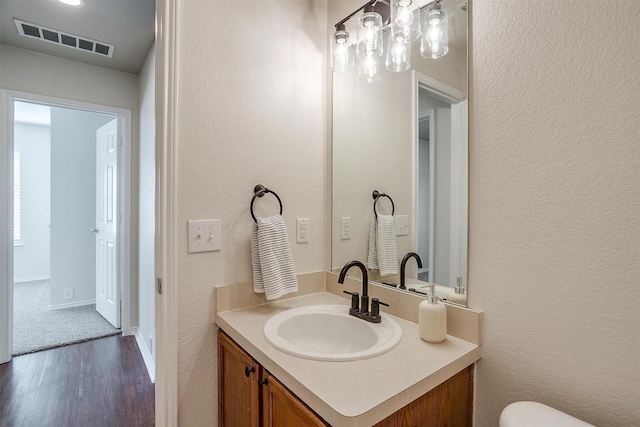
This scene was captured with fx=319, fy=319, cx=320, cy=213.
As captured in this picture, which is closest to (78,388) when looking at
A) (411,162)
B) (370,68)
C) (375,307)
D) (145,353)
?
(145,353)

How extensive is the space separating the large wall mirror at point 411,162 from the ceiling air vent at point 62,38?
6.62ft

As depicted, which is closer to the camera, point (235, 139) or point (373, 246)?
point (235, 139)

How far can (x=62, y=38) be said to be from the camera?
7.53ft

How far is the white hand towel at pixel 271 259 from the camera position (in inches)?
49.4

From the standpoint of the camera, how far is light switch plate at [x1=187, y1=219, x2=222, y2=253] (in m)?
1.19

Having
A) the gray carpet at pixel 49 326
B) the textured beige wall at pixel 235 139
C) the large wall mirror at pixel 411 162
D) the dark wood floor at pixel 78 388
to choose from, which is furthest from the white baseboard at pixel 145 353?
the large wall mirror at pixel 411 162

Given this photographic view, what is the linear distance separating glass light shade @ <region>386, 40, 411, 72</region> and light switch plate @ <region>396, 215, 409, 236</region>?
0.58 metres

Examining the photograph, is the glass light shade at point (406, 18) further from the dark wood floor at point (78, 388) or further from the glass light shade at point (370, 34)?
the dark wood floor at point (78, 388)

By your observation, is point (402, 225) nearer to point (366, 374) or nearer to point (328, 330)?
point (328, 330)

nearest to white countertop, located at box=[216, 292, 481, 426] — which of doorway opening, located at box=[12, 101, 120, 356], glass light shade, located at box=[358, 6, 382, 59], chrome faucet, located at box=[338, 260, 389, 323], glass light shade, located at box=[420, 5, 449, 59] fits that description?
chrome faucet, located at box=[338, 260, 389, 323]

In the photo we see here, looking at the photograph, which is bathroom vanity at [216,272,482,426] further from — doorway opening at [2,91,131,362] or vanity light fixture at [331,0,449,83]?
doorway opening at [2,91,131,362]

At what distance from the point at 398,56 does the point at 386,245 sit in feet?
2.50

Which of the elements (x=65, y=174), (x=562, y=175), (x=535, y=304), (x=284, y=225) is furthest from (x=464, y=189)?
(x=65, y=174)

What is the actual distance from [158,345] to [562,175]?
141cm
